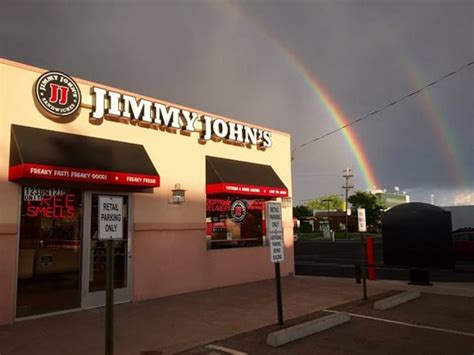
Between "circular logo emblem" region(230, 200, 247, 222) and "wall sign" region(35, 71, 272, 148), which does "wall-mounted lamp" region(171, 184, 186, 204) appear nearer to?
"wall sign" region(35, 71, 272, 148)

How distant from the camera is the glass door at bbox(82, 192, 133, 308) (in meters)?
9.22

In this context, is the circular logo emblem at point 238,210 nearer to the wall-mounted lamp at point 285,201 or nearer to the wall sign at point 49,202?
the wall-mounted lamp at point 285,201

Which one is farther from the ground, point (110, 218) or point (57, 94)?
point (57, 94)

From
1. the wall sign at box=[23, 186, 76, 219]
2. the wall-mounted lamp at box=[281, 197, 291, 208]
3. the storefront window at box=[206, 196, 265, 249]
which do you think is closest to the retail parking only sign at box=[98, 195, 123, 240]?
the wall sign at box=[23, 186, 76, 219]

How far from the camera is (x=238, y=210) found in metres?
13.1

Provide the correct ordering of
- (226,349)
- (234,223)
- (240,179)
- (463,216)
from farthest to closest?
(463,216)
(234,223)
(240,179)
(226,349)

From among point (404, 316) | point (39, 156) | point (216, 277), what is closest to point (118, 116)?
point (39, 156)

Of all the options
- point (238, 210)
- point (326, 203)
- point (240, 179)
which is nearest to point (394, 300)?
point (240, 179)

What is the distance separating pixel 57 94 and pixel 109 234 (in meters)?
4.56

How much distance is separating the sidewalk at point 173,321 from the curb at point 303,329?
958 millimetres

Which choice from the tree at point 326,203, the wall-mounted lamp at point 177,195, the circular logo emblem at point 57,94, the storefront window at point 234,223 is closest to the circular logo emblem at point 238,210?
the storefront window at point 234,223

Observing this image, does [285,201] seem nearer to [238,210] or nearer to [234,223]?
[238,210]

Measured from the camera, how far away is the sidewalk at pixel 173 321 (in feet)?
Result: 21.8

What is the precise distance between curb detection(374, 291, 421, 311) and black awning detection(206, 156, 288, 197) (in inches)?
179
